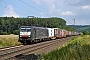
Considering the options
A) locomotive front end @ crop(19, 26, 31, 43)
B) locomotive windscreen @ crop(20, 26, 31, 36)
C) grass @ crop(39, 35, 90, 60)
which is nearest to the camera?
grass @ crop(39, 35, 90, 60)

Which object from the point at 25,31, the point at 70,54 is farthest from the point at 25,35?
the point at 70,54

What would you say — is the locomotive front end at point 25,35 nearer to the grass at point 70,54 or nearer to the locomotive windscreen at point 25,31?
the locomotive windscreen at point 25,31

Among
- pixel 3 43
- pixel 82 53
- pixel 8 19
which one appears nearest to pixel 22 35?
pixel 3 43

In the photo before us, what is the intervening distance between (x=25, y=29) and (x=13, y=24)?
358 feet

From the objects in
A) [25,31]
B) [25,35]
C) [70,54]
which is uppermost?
[25,31]

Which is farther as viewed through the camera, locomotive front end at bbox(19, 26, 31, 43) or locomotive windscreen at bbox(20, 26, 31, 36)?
locomotive windscreen at bbox(20, 26, 31, 36)

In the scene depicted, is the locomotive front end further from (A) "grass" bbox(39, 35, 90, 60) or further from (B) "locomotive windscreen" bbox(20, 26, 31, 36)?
(A) "grass" bbox(39, 35, 90, 60)

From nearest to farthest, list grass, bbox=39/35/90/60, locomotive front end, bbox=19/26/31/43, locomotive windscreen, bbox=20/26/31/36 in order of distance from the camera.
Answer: grass, bbox=39/35/90/60 → locomotive front end, bbox=19/26/31/43 → locomotive windscreen, bbox=20/26/31/36

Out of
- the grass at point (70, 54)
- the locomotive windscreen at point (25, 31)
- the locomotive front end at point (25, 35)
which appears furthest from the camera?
the locomotive windscreen at point (25, 31)

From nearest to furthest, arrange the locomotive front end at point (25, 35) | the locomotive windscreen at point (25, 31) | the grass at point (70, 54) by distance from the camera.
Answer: the grass at point (70, 54)
the locomotive front end at point (25, 35)
the locomotive windscreen at point (25, 31)

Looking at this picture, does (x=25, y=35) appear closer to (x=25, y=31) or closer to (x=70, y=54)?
(x=25, y=31)

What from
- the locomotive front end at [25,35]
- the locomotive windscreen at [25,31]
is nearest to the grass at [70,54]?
the locomotive front end at [25,35]

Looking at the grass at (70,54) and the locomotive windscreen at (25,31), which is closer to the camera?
the grass at (70,54)

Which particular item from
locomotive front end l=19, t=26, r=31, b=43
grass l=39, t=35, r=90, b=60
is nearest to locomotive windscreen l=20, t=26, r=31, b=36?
locomotive front end l=19, t=26, r=31, b=43
